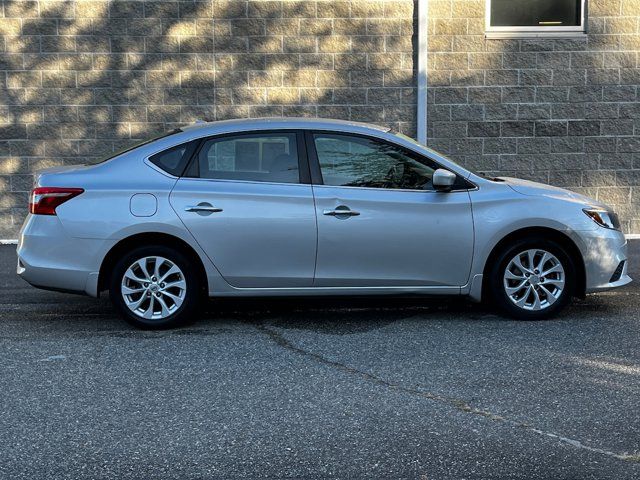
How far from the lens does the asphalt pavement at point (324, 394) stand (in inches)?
192

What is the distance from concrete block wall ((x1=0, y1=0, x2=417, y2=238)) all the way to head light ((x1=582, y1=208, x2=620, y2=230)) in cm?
500

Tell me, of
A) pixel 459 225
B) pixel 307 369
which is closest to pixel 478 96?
pixel 459 225

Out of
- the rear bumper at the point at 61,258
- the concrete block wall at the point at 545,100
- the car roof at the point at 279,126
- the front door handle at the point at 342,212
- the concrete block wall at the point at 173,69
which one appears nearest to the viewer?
the rear bumper at the point at 61,258

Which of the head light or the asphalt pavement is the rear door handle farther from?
the head light

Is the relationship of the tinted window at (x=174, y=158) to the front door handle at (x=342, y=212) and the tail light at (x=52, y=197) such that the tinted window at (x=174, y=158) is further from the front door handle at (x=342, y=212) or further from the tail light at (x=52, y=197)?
the front door handle at (x=342, y=212)

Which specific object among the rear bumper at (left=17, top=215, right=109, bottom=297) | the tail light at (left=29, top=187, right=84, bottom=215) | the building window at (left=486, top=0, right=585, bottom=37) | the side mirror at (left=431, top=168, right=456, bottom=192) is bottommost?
the rear bumper at (left=17, top=215, right=109, bottom=297)

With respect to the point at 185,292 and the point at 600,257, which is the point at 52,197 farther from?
the point at 600,257

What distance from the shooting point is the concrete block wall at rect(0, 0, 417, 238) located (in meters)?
12.5

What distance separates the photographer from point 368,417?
5543mm

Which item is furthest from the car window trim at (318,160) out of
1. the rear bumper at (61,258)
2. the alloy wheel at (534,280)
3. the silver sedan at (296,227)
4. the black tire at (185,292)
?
the rear bumper at (61,258)

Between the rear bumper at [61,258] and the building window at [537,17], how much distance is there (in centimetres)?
701

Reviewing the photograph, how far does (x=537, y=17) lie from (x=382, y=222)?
620 cm

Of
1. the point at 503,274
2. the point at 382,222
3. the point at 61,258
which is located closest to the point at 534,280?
the point at 503,274

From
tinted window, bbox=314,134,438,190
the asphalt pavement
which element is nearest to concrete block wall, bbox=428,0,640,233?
the asphalt pavement
